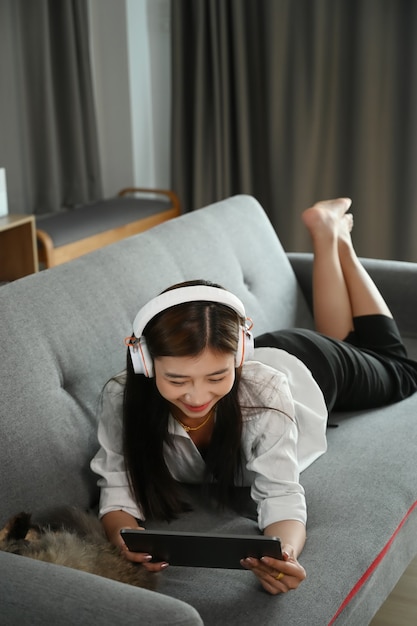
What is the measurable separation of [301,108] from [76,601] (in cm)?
336

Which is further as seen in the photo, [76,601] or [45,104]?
[45,104]

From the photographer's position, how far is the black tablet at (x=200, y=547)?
124 centimetres

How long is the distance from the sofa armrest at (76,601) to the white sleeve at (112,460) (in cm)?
42

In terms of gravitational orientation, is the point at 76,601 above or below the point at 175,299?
below

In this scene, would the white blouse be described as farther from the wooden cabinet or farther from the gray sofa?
the wooden cabinet

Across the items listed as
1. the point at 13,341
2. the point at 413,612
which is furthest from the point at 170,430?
the point at 413,612

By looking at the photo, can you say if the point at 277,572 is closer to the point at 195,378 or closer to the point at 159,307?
the point at 195,378

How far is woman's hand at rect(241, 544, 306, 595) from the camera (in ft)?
4.25

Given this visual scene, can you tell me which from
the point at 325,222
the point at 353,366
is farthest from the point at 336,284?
the point at 353,366

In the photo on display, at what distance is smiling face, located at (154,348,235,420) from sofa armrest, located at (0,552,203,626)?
427 mm

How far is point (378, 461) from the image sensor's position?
179cm

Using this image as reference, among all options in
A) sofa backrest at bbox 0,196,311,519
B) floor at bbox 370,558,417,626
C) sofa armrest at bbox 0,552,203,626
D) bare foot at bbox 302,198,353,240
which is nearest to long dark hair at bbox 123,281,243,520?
sofa backrest at bbox 0,196,311,519

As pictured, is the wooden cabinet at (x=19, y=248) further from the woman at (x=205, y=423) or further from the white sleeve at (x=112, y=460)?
the white sleeve at (x=112, y=460)

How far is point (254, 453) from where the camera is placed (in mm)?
1614
